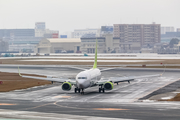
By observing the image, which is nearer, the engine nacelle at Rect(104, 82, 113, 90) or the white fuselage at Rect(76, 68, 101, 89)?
the white fuselage at Rect(76, 68, 101, 89)

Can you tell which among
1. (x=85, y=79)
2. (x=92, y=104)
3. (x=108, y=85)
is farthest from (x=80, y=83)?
(x=92, y=104)

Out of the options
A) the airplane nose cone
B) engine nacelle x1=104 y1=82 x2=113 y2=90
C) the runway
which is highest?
the airplane nose cone

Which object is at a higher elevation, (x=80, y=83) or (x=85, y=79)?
(x=85, y=79)

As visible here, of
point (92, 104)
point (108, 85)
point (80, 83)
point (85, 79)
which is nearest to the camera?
point (92, 104)

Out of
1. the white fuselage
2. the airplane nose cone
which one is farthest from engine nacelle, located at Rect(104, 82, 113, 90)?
the airplane nose cone

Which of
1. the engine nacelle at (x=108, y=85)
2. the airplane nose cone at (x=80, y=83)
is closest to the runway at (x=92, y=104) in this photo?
the engine nacelle at (x=108, y=85)

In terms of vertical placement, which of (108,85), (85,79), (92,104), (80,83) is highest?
(85,79)

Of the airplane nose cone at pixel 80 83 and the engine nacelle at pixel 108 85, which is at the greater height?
the airplane nose cone at pixel 80 83

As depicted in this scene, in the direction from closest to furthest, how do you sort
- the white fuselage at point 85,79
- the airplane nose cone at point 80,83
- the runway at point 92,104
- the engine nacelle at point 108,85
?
the runway at point 92,104
the airplane nose cone at point 80,83
the white fuselage at point 85,79
the engine nacelle at point 108,85

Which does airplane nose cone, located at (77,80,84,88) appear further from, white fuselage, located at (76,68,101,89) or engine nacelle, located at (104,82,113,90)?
engine nacelle, located at (104,82,113,90)

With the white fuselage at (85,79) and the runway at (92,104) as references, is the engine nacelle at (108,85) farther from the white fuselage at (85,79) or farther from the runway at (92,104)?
the white fuselage at (85,79)

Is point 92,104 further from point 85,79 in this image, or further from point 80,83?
point 85,79

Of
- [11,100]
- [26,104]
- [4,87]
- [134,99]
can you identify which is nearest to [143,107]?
[134,99]

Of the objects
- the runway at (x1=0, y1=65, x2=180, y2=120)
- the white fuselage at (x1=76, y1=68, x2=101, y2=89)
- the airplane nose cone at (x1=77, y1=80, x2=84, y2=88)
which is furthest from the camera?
the white fuselage at (x1=76, y1=68, x2=101, y2=89)
